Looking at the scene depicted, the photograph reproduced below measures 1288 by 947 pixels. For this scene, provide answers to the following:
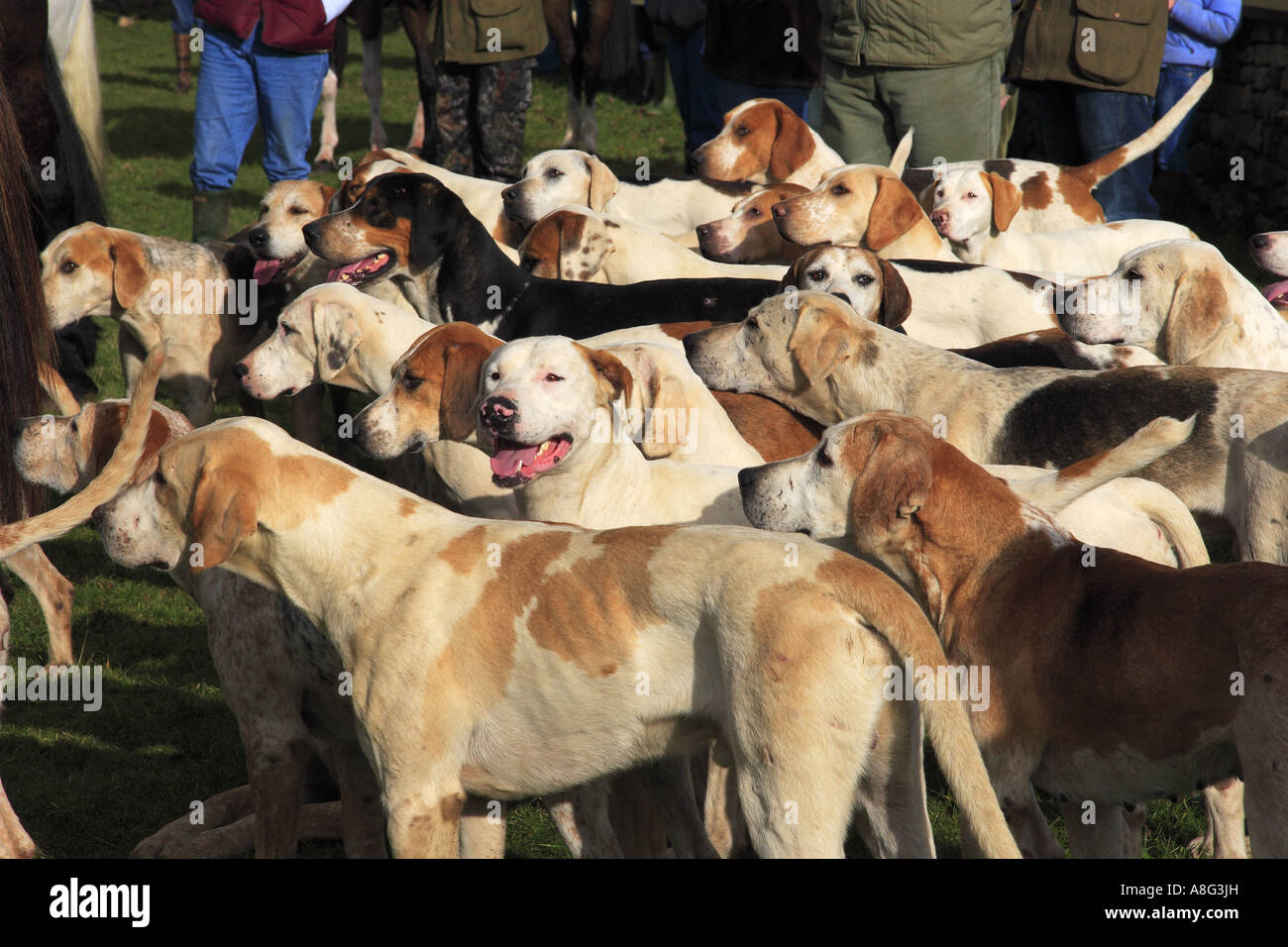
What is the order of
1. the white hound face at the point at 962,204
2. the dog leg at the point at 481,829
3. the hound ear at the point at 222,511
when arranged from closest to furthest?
the hound ear at the point at 222,511 → the dog leg at the point at 481,829 → the white hound face at the point at 962,204

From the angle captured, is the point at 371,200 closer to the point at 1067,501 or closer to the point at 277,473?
the point at 277,473

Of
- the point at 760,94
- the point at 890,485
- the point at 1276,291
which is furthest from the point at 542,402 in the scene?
the point at 760,94

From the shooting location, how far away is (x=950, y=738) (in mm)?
2629

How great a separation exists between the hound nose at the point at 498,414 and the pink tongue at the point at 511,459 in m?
0.13

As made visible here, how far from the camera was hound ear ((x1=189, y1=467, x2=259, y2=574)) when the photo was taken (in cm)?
295

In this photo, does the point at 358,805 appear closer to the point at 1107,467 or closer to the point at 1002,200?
the point at 1107,467

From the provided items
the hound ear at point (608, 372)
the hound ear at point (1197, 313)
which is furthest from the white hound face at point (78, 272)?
the hound ear at point (1197, 313)

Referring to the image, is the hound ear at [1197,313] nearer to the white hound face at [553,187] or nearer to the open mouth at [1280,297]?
the open mouth at [1280,297]

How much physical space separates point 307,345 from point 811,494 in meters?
2.19

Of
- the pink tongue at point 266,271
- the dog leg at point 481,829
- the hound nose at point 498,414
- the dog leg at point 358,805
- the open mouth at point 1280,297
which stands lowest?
Answer: the dog leg at point 358,805

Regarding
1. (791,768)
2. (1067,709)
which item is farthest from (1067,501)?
(791,768)

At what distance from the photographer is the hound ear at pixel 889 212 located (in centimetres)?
605

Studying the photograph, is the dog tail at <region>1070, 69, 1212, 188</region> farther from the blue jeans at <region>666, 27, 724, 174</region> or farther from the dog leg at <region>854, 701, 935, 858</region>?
the dog leg at <region>854, 701, 935, 858</region>
